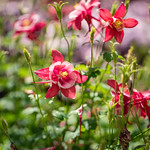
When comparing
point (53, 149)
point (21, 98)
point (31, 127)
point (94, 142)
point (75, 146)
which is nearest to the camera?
point (53, 149)

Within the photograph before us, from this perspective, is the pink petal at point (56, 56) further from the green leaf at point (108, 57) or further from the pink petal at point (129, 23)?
the pink petal at point (129, 23)

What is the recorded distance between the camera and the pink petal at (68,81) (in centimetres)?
86

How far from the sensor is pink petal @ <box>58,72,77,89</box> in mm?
857

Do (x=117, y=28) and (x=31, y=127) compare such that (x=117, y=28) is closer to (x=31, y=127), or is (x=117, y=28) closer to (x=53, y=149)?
(x=53, y=149)

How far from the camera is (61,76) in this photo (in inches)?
34.7

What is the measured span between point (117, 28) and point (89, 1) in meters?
0.20

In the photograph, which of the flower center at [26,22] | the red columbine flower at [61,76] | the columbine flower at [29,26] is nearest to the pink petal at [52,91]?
the red columbine flower at [61,76]

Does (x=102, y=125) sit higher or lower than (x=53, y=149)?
lower

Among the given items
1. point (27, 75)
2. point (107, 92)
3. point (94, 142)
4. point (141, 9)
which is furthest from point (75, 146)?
point (141, 9)

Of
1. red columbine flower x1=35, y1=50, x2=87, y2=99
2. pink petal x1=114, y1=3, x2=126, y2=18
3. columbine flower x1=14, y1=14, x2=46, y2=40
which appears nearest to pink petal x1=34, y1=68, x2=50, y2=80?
red columbine flower x1=35, y1=50, x2=87, y2=99

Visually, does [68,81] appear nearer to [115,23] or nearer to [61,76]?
[61,76]

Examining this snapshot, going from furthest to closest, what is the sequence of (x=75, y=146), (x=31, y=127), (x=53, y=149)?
(x=31, y=127), (x=75, y=146), (x=53, y=149)

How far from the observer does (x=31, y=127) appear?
1.49 metres

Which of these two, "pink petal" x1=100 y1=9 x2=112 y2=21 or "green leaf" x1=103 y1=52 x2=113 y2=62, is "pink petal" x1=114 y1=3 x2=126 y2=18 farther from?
"green leaf" x1=103 y1=52 x2=113 y2=62
